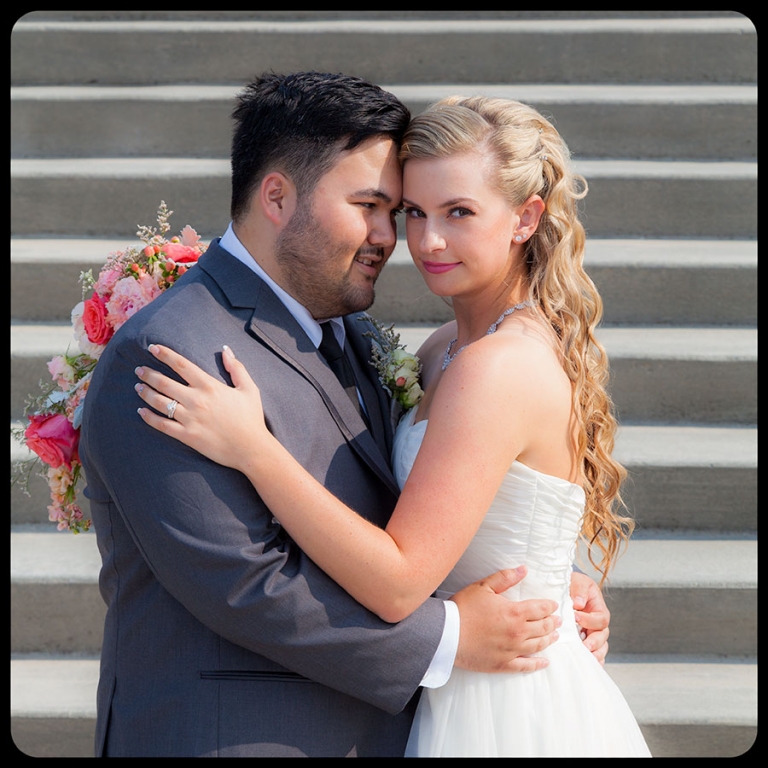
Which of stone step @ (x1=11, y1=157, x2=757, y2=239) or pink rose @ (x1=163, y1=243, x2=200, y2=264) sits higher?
pink rose @ (x1=163, y1=243, x2=200, y2=264)

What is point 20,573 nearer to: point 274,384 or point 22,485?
point 22,485

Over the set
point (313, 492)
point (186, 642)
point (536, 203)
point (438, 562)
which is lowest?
point (186, 642)

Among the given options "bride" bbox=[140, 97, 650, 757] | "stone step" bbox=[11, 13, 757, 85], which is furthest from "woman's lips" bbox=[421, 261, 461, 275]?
"stone step" bbox=[11, 13, 757, 85]

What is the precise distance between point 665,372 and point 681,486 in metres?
0.45

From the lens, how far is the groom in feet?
4.95

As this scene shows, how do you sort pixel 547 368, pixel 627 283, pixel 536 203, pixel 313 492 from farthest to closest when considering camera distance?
pixel 627 283
pixel 536 203
pixel 547 368
pixel 313 492

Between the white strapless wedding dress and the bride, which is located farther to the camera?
the white strapless wedding dress

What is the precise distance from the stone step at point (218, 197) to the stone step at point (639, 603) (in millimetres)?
1481

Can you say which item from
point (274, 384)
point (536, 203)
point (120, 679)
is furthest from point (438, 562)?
point (536, 203)

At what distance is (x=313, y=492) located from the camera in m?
1.53

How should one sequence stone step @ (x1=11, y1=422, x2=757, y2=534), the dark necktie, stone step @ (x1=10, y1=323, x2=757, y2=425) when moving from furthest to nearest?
stone step @ (x1=10, y1=323, x2=757, y2=425), stone step @ (x1=11, y1=422, x2=757, y2=534), the dark necktie

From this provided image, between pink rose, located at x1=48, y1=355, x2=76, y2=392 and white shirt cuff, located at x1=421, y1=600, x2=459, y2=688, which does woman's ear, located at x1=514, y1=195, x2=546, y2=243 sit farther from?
pink rose, located at x1=48, y1=355, x2=76, y2=392

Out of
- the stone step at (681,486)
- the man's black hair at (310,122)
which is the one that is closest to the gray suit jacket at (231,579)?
the man's black hair at (310,122)
